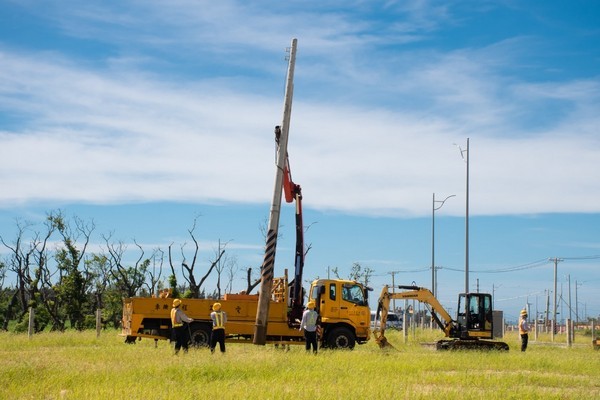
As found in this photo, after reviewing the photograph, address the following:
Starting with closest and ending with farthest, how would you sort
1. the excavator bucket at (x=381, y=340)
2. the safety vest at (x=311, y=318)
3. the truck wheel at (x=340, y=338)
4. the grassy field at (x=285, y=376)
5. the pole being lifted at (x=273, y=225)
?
the grassy field at (x=285, y=376) → the safety vest at (x=311, y=318) → the pole being lifted at (x=273, y=225) → the truck wheel at (x=340, y=338) → the excavator bucket at (x=381, y=340)

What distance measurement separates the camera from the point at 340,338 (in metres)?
29.8

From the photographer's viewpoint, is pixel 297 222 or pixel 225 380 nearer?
pixel 225 380

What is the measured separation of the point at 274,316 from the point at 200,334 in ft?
8.47

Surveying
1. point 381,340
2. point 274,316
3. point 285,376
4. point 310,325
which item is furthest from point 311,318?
point 285,376

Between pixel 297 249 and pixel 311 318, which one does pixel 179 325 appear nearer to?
pixel 311 318

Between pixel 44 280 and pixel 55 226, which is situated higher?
pixel 55 226

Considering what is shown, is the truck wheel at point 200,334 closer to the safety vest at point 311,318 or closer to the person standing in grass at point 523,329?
the safety vest at point 311,318

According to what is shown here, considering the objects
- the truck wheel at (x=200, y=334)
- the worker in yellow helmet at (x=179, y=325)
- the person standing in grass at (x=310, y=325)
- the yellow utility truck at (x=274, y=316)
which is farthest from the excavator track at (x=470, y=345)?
the worker in yellow helmet at (x=179, y=325)

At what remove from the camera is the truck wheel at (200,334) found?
28562mm

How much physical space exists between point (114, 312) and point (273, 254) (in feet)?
118

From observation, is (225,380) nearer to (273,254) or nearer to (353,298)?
(273,254)

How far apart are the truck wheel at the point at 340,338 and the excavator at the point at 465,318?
2.56m

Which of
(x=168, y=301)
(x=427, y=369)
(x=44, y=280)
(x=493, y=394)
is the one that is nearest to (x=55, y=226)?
(x=44, y=280)

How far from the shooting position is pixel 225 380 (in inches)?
722
